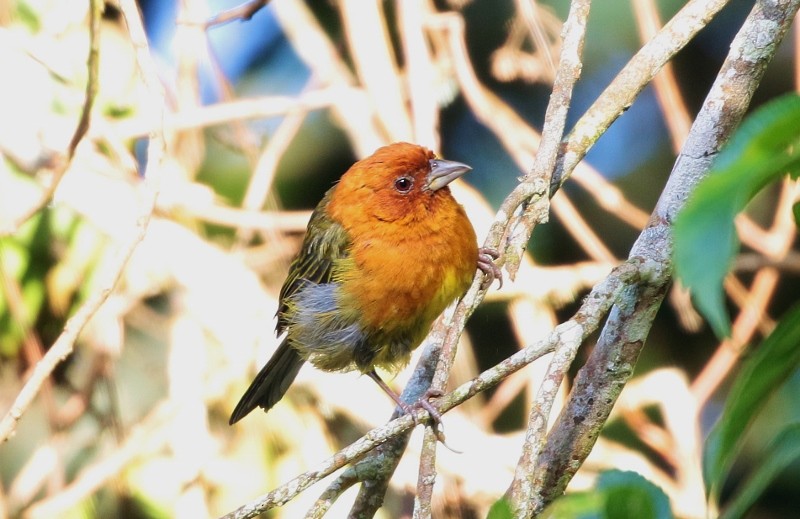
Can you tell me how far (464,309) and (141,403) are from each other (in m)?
3.30

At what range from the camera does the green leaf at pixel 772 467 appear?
844mm

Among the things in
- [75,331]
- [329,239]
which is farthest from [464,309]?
[329,239]

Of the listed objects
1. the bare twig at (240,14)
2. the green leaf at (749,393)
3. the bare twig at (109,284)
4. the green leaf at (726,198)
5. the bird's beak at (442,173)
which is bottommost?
the green leaf at (749,393)

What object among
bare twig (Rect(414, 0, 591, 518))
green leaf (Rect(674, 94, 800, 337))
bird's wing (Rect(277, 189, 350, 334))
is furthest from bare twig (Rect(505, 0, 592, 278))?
green leaf (Rect(674, 94, 800, 337))

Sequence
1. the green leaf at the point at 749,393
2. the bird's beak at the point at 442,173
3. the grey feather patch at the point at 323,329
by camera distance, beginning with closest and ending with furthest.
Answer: the green leaf at the point at 749,393
the bird's beak at the point at 442,173
the grey feather patch at the point at 323,329

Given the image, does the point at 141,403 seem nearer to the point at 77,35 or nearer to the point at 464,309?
the point at 77,35

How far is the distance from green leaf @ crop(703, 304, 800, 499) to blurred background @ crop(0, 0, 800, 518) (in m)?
3.36

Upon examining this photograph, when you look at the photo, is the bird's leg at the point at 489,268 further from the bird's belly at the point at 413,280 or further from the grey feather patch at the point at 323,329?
the grey feather patch at the point at 323,329

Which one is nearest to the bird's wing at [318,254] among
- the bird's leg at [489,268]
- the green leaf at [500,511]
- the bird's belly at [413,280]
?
the bird's belly at [413,280]

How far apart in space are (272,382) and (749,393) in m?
3.38

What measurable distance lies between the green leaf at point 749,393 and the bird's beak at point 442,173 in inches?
104

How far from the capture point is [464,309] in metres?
2.45

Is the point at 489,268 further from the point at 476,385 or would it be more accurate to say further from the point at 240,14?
the point at 240,14

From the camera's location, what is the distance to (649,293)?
2479 millimetres
